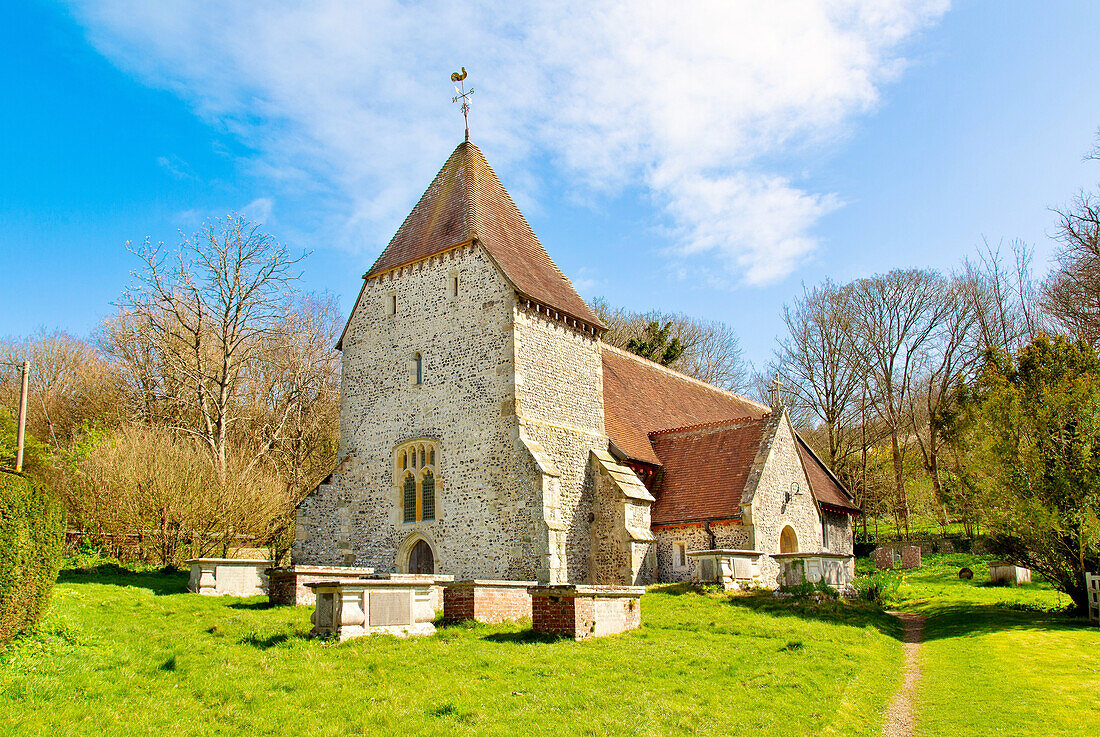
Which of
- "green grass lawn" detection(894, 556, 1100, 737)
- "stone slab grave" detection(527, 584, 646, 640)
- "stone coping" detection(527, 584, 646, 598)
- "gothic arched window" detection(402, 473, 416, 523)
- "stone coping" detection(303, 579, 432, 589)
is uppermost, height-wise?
"gothic arched window" detection(402, 473, 416, 523)

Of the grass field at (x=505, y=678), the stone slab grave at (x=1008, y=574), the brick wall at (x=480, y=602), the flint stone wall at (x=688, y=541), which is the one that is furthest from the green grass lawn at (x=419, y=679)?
the stone slab grave at (x=1008, y=574)

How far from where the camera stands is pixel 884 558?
101 feet

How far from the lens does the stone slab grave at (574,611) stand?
Result: 441 inches

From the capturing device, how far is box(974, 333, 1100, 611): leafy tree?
53.9 feet

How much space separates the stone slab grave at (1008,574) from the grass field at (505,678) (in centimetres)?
999

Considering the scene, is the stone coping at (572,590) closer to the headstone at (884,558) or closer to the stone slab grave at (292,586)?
the stone slab grave at (292,586)

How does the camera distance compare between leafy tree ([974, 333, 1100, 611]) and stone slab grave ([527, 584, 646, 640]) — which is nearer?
stone slab grave ([527, 584, 646, 640])

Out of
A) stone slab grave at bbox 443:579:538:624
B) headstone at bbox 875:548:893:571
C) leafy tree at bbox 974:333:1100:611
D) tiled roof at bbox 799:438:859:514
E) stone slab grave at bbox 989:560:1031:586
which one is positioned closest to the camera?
stone slab grave at bbox 443:579:538:624

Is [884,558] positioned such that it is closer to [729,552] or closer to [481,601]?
[729,552]

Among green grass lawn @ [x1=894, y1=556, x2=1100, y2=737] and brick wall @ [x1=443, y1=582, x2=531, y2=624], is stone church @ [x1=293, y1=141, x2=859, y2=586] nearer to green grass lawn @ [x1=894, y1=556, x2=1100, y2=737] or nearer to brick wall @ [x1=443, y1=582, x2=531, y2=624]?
brick wall @ [x1=443, y1=582, x2=531, y2=624]

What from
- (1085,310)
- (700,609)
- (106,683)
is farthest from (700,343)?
(106,683)

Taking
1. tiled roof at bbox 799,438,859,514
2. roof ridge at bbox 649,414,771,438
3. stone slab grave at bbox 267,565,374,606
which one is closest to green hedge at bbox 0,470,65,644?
stone slab grave at bbox 267,565,374,606

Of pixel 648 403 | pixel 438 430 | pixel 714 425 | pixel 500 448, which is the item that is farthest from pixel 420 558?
pixel 648 403

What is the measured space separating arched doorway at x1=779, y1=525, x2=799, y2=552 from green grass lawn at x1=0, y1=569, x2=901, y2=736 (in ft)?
26.6
